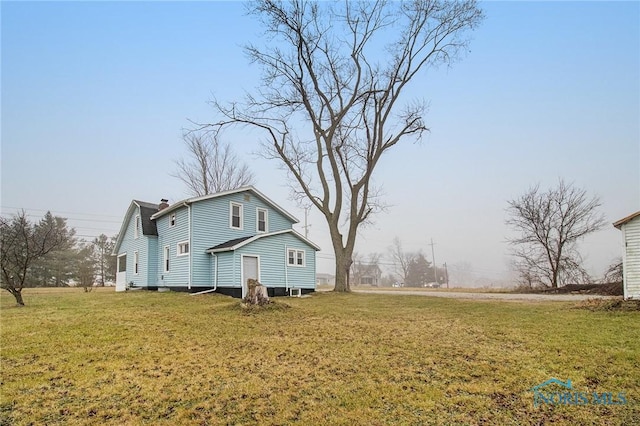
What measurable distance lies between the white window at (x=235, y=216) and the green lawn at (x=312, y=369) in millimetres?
10356

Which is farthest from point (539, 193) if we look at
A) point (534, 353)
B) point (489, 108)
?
point (534, 353)

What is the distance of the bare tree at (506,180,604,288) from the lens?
2452 cm

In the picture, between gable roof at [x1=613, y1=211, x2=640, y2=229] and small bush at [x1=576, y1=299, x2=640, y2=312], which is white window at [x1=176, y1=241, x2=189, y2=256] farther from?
gable roof at [x1=613, y1=211, x2=640, y2=229]

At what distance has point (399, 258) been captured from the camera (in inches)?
3046

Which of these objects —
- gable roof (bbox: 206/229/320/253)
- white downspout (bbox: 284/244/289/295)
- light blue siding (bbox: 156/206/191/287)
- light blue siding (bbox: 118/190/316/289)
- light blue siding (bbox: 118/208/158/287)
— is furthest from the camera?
light blue siding (bbox: 118/208/158/287)

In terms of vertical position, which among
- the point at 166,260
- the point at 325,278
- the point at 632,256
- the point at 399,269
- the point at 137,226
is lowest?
the point at 325,278

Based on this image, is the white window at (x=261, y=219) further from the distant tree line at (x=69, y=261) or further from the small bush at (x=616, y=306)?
the distant tree line at (x=69, y=261)

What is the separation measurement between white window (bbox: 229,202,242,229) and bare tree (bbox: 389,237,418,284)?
6091 centimetres

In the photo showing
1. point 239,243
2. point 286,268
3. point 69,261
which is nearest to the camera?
point 239,243

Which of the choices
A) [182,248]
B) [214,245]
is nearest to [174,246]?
[182,248]

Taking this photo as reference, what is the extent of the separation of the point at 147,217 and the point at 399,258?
6304 centimetres

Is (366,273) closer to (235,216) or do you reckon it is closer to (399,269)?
(399,269)

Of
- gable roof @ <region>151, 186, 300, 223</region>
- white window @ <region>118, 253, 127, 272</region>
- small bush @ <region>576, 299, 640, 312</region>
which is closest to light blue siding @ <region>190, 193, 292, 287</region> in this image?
gable roof @ <region>151, 186, 300, 223</region>

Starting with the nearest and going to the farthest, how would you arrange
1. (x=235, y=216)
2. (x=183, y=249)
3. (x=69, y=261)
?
(x=183, y=249)
(x=235, y=216)
(x=69, y=261)
